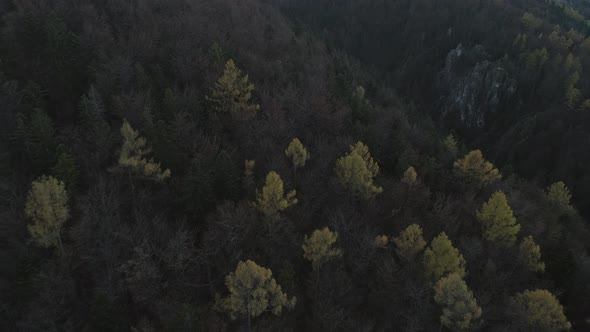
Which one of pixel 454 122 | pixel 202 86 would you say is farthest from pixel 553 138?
pixel 202 86

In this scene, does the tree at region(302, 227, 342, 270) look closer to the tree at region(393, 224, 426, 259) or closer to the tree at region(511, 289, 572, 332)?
the tree at region(393, 224, 426, 259)

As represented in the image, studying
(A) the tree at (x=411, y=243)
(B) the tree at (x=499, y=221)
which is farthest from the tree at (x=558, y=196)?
(A) the tree at (x=411, y=243)

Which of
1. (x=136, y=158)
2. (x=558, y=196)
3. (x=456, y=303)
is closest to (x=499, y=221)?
(x=456, y=303)

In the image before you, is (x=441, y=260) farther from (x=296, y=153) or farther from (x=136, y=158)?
(x=136, y=158)

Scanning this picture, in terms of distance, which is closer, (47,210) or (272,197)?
(47,210)

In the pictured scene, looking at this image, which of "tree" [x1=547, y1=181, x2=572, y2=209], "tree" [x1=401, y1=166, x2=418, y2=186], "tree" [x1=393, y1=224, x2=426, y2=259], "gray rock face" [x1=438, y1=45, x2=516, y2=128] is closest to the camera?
"tree" [x1=393, y1=224, x2=426, y2=259]

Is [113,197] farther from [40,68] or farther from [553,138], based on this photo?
[553,138]

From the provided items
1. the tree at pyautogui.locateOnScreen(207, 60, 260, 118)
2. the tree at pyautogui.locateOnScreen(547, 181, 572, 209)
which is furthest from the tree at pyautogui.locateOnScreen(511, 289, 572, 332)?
the tree at pyautogui.locateOnScreen(207, 60, 260, 118)
